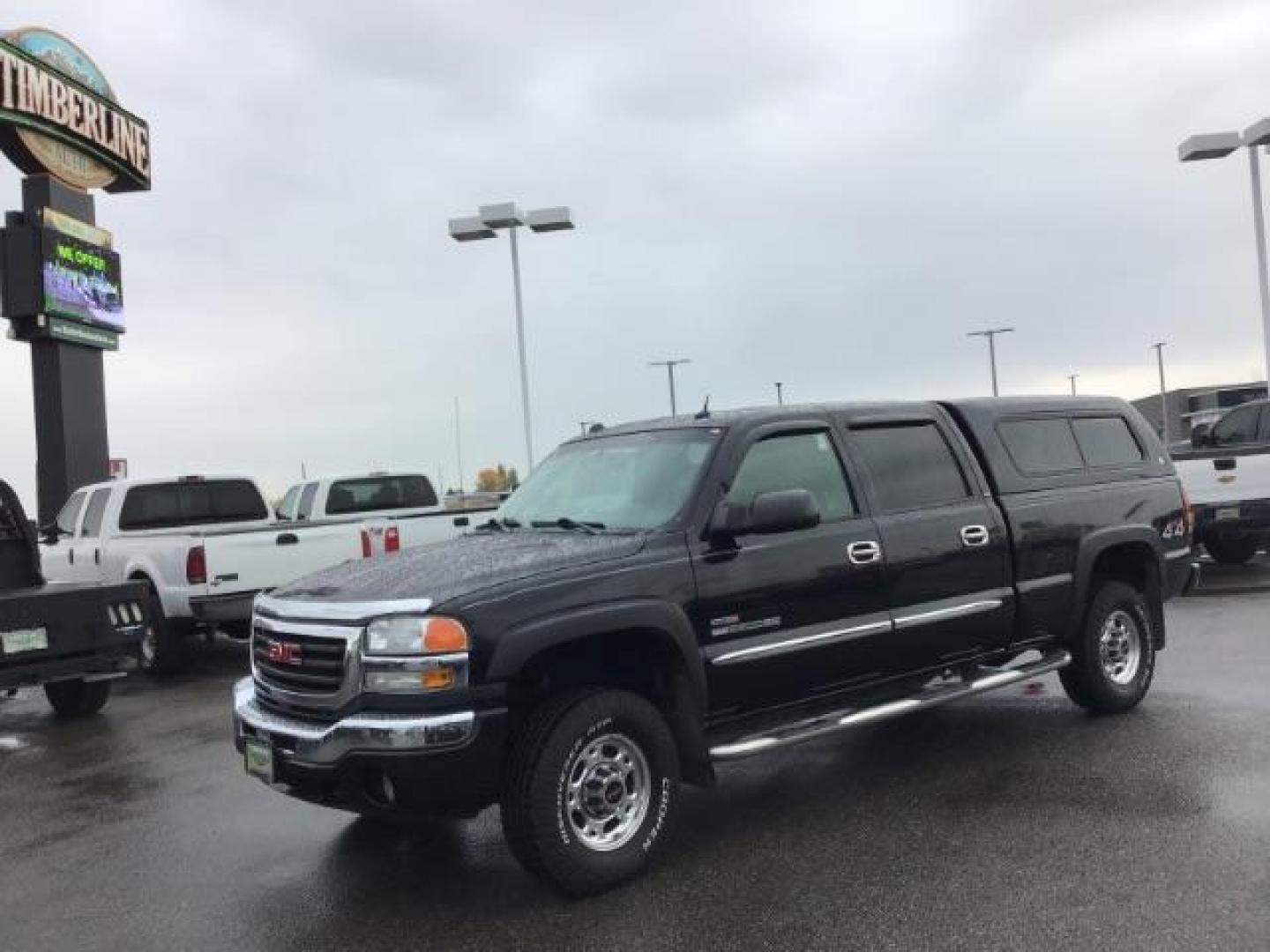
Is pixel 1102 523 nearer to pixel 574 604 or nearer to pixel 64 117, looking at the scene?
pixel 574 604

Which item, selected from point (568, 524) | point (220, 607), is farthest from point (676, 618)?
point (220, 607)

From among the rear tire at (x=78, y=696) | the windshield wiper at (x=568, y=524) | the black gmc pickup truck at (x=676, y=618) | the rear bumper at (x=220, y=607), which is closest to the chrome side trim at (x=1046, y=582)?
the black gmc pickup truck at (x=676, y=618)

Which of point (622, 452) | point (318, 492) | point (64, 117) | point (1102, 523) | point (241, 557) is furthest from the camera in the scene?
point (64, 117)

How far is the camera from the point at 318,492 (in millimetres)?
14500

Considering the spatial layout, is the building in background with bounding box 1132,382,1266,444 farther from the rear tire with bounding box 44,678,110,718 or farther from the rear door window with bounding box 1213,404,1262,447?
the rear tire with bounding box 44,678,110,718

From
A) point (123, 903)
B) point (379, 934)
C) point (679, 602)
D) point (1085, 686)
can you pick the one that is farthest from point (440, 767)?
point (1085, 686)

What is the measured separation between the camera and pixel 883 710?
5.32 metres

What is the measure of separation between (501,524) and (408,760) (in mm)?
1853

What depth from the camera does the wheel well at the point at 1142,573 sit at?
22.9 feet

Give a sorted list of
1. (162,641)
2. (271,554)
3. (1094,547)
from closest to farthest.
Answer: (1094,547)
(271,554)
(162,641)

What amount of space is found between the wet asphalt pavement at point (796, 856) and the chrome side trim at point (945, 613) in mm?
810

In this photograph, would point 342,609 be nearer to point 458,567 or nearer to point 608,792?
point 458,567

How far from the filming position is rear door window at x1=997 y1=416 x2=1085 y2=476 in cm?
648

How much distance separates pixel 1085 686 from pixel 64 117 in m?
20.7
